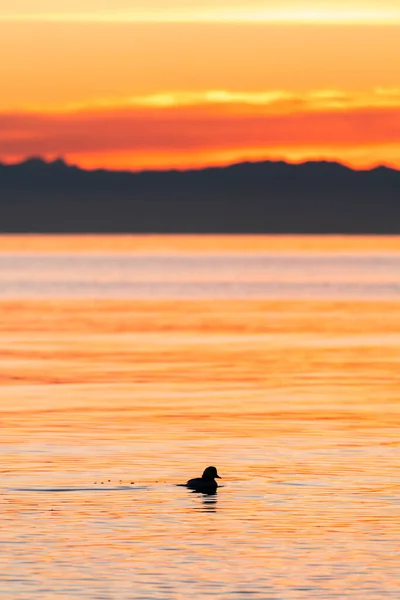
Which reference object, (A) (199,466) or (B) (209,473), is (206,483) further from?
(A) (199,466)

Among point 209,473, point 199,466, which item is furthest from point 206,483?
point 199,466

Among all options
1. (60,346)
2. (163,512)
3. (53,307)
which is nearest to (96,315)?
(53,307)

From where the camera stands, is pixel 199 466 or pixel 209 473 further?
pixel 199 466

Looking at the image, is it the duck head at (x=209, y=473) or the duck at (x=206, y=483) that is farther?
the duck head at (x=209, y=473)

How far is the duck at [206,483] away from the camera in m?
30.4

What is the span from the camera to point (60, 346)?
66.0 metres

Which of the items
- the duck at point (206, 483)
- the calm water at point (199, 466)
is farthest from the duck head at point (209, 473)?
the calm water at point (199, 466)

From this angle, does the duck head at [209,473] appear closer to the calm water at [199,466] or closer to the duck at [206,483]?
the duck at [206,483]

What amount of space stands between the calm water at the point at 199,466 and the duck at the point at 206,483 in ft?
0.62

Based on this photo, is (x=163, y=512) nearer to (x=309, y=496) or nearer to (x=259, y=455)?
(x=309, y=496)

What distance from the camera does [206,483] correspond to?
3058cm

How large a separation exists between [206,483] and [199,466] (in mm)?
3424

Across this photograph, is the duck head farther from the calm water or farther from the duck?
the calm water

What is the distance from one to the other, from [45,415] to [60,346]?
2357 cm
